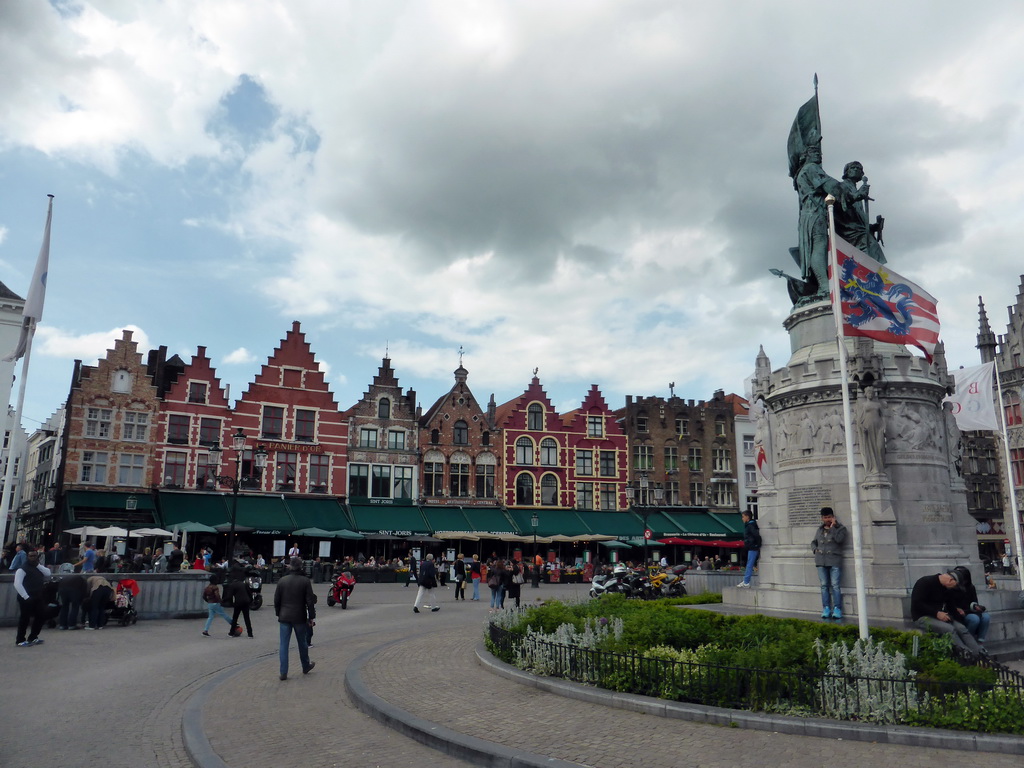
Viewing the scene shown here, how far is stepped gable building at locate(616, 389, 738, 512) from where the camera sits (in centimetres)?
5638

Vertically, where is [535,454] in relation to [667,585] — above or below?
above

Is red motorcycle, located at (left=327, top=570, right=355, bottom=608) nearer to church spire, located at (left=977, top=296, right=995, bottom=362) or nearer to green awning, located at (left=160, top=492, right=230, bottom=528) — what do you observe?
green awning, located at (left=160, top=492, right=230, bottom=528)

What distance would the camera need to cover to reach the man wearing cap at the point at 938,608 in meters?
10.1

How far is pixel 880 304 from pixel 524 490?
40792 millimetres

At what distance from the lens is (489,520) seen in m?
48.8

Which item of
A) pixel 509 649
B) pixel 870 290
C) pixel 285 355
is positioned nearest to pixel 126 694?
pixel 509 649

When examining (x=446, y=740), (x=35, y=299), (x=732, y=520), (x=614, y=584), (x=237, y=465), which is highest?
(x=35, y=299)

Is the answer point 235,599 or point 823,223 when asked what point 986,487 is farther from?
point 235,599

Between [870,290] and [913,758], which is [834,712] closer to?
[913,758]

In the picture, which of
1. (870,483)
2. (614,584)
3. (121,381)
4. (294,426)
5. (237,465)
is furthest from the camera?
(294,426)

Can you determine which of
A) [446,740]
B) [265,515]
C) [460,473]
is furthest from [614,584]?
[460,473]

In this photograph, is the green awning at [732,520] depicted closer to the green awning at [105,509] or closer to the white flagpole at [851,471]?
the green awning at [105,509]

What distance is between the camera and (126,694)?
10.3m

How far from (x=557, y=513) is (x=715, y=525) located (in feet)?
39.0
